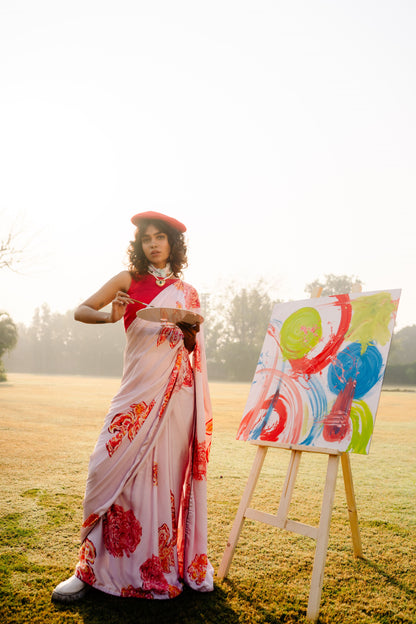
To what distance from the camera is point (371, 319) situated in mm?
2898

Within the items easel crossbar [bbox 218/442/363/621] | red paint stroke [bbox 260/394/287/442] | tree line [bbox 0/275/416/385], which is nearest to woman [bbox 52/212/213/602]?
easel crossbar [bbox 218/442/363/621]

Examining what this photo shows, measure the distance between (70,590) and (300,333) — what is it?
80.2 inches

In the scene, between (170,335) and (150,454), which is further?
(170,335)

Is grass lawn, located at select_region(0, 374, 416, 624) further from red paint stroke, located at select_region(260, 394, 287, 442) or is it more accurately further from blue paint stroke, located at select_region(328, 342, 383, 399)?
blue paint stroke, located at select_region(328, 342, 383, 399)

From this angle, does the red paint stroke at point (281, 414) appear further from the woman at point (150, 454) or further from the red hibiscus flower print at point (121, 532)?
the red hibiscus flower print at point (121, 532)

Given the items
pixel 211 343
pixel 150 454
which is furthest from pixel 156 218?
pixel 211 343

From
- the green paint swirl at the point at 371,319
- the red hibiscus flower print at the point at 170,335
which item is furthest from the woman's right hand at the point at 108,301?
the green paint swirl at the point at 371,319

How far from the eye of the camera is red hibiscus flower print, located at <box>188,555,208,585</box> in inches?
96.4

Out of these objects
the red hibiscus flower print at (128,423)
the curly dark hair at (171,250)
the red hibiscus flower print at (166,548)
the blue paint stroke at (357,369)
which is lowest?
the red hibiscus flower print at (166,548)

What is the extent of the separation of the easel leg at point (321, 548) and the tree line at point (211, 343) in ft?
103

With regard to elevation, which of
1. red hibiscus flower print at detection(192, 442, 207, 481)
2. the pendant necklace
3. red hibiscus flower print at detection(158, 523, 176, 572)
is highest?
the pendant necklace

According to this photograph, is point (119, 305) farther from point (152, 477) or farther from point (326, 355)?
point (326, 355)

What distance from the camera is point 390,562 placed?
299 centimetres

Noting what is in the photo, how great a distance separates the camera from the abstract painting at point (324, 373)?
261 cm
